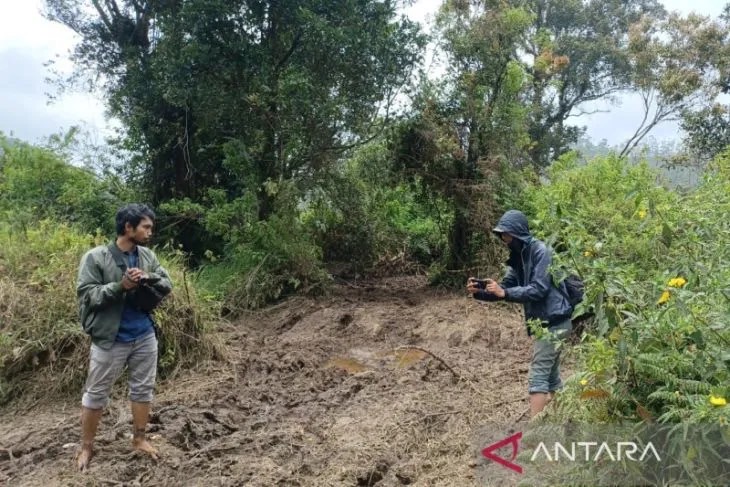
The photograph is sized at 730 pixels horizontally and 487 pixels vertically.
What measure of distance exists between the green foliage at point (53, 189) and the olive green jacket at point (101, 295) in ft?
24.7

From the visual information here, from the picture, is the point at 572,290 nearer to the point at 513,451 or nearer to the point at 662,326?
the point at 513,451

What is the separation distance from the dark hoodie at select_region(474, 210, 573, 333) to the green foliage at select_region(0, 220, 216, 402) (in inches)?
148

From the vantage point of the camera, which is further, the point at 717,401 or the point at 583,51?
the point at 583,51

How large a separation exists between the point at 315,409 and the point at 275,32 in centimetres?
656

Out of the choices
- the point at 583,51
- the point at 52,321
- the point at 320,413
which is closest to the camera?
the point at 320,413

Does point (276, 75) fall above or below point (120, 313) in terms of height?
above

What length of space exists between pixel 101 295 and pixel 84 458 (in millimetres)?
1153

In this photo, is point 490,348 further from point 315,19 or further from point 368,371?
point 315,19

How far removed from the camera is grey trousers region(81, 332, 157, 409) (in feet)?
12.7

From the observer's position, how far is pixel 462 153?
9414 mm

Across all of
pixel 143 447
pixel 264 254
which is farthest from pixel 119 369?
pixel 264 254

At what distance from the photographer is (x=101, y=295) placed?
3.76 metres

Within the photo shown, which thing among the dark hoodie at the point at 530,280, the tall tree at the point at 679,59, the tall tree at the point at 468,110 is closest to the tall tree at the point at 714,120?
the tall tree at the point at 679,59

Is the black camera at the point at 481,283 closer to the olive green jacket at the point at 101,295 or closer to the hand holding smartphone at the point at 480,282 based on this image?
the hand holding smartphone at the point at 480,282
